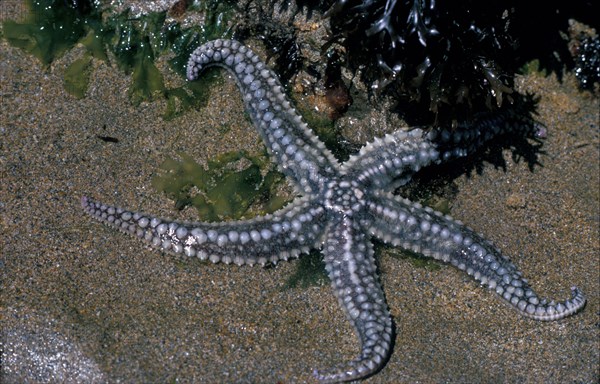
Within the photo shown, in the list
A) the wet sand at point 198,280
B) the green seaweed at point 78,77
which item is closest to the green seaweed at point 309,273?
the wet sand at point 198,280

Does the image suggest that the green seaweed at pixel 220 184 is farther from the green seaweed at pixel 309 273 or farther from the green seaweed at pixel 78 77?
the green seaweed at pixel 78 77

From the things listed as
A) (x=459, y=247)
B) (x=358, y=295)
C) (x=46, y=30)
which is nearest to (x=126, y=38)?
(x=46, y=30)

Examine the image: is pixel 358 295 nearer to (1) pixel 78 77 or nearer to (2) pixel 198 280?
(2) pixel 198 280

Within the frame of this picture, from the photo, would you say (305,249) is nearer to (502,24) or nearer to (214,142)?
(214,142)

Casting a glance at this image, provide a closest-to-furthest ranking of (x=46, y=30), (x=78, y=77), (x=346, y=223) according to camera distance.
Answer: (x=346, y=223) → (x=78, y=77) → (x=46, y=30)

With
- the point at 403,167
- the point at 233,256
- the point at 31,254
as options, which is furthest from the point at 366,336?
the point at 31,254

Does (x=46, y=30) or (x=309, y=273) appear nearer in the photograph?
(x=309, y=273)
